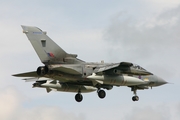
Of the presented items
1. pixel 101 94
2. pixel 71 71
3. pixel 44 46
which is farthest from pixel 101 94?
pixel 44 46

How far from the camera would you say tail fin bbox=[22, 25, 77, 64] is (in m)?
51.7

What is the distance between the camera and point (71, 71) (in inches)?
2064

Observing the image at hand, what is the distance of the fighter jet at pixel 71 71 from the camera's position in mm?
51781

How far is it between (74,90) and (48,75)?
6714 mm

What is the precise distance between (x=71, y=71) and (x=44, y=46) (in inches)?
125

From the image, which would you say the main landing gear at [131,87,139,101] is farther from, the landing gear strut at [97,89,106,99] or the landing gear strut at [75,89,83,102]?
the landing gear strut at [75,89,83,102]

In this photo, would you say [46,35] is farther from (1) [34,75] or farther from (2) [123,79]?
(2) [123,79]

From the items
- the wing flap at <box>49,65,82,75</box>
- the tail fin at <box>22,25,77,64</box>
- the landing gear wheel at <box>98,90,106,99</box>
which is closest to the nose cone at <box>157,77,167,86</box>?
the landing gear wheel at <box>98,90,106,99</box>

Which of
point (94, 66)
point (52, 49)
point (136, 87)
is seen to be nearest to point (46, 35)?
point (52, 49)

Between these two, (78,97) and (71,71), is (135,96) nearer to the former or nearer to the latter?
(78,97)

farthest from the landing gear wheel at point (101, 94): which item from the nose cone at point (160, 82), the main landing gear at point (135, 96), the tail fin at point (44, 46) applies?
the nose cone at point (160, 82)

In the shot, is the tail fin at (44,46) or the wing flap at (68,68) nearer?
the wing flap at (68,68)

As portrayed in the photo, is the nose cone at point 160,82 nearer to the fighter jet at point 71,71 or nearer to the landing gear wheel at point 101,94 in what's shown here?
the fighter jet at point 71,71

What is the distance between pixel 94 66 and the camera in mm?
54312
